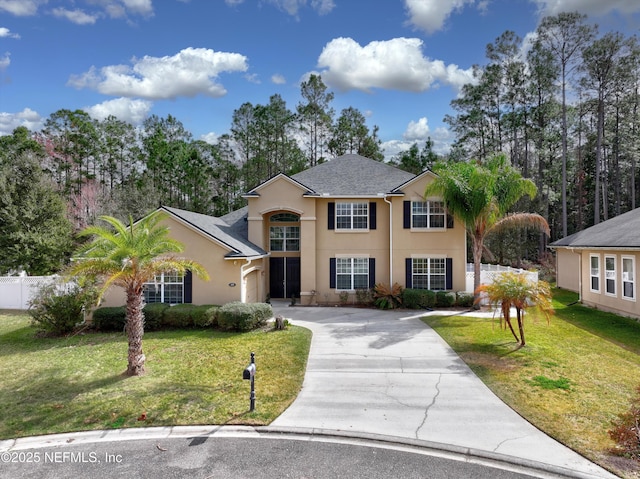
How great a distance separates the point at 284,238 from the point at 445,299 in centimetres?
917

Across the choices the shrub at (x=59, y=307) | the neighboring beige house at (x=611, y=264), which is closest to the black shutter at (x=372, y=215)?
the neighboring beige house at (x=611, y=264)

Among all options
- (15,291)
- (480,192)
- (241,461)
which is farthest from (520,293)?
(15,291)

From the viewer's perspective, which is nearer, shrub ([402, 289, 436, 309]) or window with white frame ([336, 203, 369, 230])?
shrub ([402, 289, 436, 309])

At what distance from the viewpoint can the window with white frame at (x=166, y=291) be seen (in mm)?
15391

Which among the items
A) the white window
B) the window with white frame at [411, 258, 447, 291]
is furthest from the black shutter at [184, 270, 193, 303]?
the white window

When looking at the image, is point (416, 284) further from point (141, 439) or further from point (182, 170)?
point (182, 170)

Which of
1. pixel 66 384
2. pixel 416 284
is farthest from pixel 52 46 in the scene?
pixel 416 284

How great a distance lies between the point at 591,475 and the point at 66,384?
1071 centimetres

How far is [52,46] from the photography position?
49.7 ft

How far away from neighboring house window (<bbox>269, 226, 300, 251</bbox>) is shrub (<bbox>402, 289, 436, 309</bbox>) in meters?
6.64

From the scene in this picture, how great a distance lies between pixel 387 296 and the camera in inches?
704

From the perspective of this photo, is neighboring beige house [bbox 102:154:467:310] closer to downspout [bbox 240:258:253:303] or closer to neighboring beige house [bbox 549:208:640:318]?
downspout [bbox 240:258:253:303]

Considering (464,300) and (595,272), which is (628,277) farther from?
Answer: (464,300)

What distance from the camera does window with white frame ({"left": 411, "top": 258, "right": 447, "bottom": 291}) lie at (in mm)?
18562
